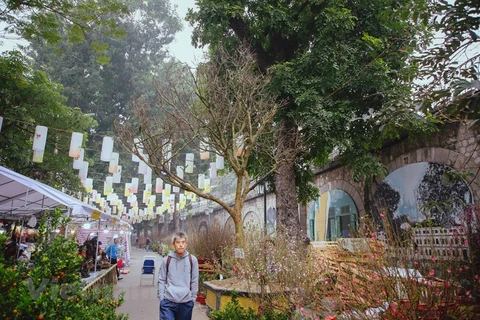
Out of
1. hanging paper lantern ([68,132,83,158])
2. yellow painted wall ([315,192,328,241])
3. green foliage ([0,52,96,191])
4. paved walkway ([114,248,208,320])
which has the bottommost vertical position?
paved walkway ([114,248,208,320])

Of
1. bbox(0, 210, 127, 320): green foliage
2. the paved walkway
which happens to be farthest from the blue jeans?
the paved walkway

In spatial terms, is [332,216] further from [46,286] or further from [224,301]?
[46,286]

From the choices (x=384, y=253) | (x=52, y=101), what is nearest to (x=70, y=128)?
(x=52, y=101)

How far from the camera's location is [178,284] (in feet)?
13.9

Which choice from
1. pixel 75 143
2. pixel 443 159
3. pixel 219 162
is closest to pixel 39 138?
pixel 75 143

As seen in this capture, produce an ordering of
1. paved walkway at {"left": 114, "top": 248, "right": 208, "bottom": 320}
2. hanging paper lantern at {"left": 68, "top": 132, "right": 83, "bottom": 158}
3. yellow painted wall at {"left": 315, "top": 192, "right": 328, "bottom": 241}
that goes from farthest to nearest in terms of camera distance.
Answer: yellow painted wall at {"left": 315, "top": 192, "right": 328, "bottom": 241} → hanging paper lantern at {"left": 68, "top": 132, "right": 83, "bottom": 158} → paved walkway at {"left": 114, "top": 248, "right": 208, "bottom": 320}

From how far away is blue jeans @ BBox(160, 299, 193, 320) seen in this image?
4.16 meters

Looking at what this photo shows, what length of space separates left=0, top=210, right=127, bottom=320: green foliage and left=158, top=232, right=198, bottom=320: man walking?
89cm

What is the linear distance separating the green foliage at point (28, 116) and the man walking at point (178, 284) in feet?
30.7

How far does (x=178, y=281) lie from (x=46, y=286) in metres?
1.46

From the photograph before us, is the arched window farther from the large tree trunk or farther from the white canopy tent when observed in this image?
the white canopy tent

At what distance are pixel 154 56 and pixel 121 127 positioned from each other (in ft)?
95.4

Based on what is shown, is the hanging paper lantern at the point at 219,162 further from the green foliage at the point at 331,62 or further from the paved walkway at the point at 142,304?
the paved walkway at the point at 142,304

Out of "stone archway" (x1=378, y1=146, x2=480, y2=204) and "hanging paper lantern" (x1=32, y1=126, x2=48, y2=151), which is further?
"hanging paper lantern" (x1=32, y1=126, x2=48, y2=151)
